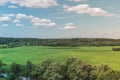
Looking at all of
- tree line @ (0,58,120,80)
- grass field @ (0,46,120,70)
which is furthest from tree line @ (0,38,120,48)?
tree line @ (0,58,120,80)

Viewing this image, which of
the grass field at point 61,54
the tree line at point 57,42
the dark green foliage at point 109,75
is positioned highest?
the tree line at point 57,42

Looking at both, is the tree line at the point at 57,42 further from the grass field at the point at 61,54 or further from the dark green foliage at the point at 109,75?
the dark green foliage at the point at 109,75

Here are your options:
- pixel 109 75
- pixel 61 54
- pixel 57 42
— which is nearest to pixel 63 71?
pixel 61 54

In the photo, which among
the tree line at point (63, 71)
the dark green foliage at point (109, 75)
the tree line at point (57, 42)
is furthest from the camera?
the tree line at point (57, 42)

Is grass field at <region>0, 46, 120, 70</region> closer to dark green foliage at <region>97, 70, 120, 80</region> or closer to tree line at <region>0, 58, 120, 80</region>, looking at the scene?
tree line at <region>0, 58, 120, 80</region>

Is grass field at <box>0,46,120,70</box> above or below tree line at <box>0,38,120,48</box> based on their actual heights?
below

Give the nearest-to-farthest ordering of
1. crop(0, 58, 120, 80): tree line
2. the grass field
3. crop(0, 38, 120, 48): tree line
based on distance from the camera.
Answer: crop(0, 58, 120, 80): tree line, the grass field, crop(0, 38, 120, 48): tree line

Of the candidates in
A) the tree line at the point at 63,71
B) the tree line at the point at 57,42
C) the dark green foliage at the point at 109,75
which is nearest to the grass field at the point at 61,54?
the tree line at the point at 57,42
